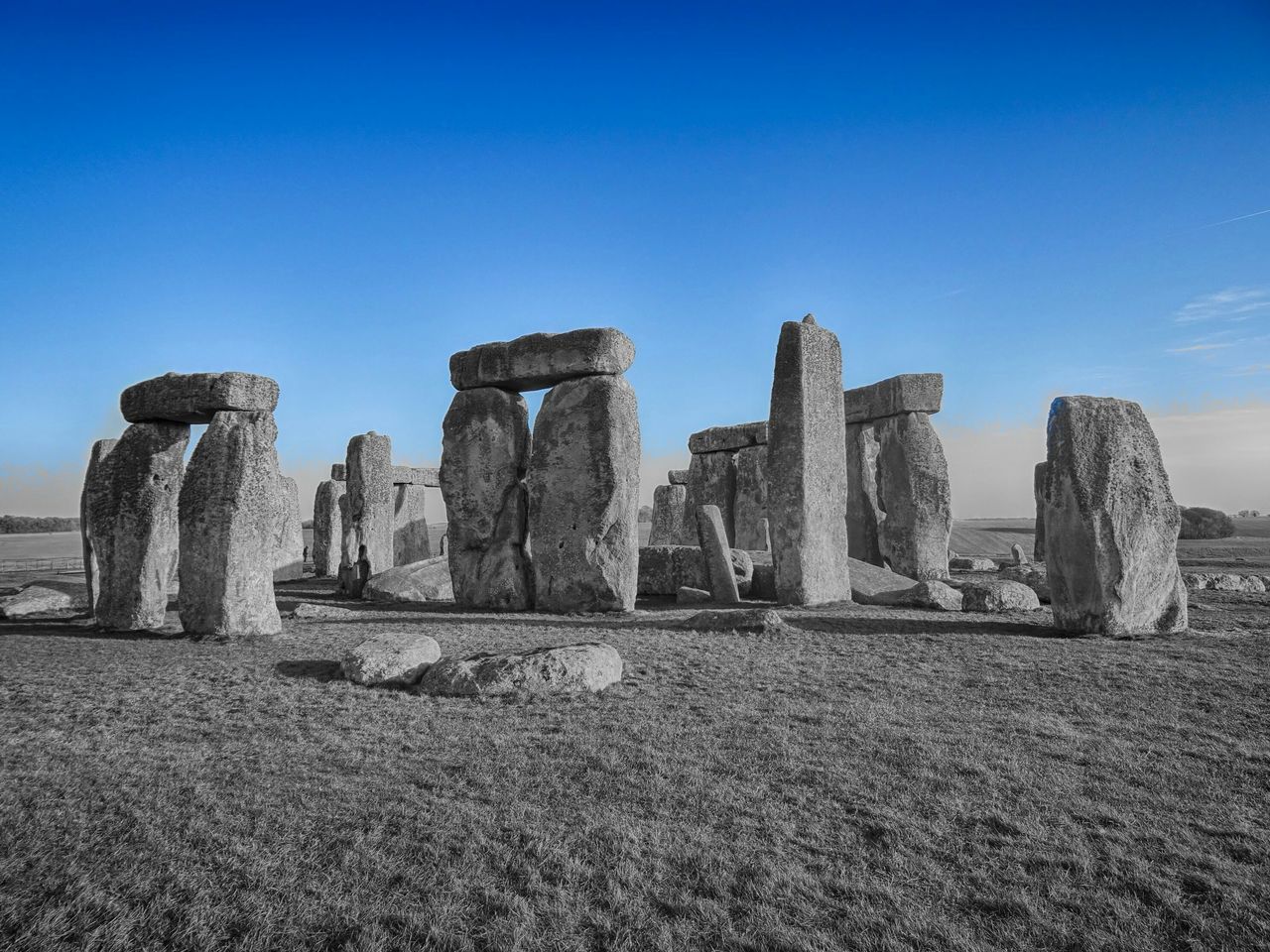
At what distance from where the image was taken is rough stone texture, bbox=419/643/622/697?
5.15 meters

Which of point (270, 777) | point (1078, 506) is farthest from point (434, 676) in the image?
point (1078, 506)

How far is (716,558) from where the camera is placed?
10.9 m

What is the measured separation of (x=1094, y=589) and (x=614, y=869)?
621 centimetres

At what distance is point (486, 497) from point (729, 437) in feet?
28.0

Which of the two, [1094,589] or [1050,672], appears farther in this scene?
[1094,589]

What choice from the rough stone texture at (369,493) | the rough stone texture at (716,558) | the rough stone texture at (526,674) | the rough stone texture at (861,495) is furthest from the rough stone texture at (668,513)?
the rough stone texture at (526,674)

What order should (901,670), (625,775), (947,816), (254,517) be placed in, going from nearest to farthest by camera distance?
(947,816)
(625,775)
(901,670)
(254,517)

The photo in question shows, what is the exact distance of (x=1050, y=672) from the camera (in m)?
5.65

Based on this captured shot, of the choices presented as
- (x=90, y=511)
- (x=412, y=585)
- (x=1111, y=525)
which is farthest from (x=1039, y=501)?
(x=90, y=511)

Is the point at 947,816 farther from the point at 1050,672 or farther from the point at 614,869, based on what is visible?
the point at 1050,672

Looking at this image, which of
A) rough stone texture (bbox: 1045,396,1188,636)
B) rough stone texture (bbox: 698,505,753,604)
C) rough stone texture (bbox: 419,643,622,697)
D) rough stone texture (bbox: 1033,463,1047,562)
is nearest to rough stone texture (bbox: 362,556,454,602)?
rough stone texture (bbox: 698,505,753,604)

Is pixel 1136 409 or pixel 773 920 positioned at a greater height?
pixel 1136 409

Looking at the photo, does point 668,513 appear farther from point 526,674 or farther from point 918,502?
point 526,674

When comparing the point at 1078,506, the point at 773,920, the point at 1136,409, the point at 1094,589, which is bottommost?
the point at 773,920
